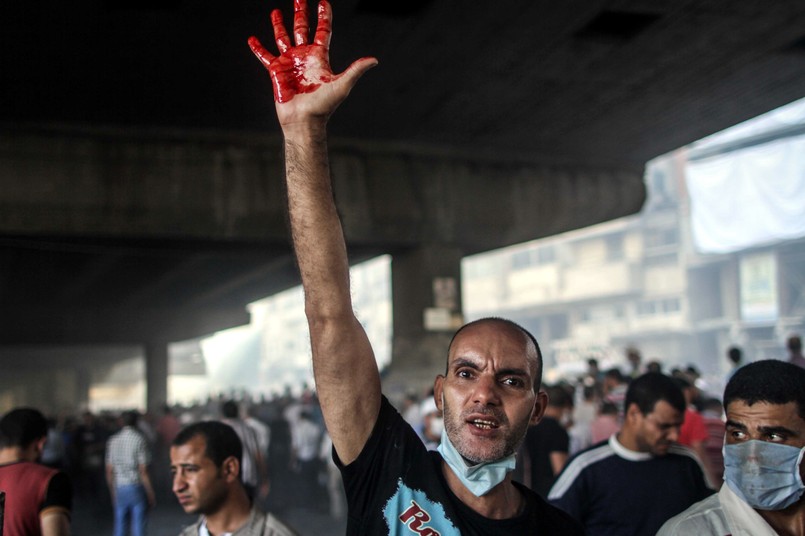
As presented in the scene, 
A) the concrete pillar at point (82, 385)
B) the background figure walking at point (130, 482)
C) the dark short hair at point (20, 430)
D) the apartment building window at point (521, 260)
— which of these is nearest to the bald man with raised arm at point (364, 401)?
the dark short hair at point (20, 430)

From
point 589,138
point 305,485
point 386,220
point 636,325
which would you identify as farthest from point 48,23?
point 636,325

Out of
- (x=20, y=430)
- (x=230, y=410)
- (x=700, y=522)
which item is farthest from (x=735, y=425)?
(x=230, y=410)

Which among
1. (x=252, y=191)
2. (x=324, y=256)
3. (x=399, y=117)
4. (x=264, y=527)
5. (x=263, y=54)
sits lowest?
(x=264, y=527)

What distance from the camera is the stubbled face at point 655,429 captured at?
15.1 ft

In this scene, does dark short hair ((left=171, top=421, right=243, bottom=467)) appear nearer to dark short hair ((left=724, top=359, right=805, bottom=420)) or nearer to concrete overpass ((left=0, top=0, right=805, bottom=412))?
dark short hair ((left=724, top=359, right=805, bottom=420))

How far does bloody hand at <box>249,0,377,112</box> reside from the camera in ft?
8.09

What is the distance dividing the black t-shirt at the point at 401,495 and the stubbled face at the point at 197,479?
170cm

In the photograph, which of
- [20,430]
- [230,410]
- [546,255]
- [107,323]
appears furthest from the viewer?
[546,255]

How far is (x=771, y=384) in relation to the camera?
3.02 metres

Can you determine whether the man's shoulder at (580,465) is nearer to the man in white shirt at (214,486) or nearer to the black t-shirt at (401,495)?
the man in white shirt at (214,486)

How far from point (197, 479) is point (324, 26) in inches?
93.8

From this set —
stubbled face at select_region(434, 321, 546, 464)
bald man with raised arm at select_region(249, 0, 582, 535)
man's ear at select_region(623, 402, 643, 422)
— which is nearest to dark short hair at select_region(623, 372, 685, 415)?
man's ear at select_region(623, 402, 643, 422)

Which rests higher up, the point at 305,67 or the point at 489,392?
the point at 305,67

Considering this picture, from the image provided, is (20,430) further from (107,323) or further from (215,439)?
(107,323)
